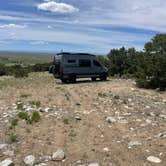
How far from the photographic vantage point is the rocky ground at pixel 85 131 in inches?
313

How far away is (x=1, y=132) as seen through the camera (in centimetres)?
1018

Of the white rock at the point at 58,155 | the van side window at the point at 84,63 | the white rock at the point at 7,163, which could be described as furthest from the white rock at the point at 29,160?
the van side window at the point at 84,63

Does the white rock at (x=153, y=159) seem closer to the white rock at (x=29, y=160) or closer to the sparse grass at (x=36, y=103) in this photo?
the white rock at (x=29, y=160)

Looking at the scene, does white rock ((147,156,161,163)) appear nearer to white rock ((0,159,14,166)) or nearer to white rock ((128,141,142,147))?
white rock ((128,141,142,147))

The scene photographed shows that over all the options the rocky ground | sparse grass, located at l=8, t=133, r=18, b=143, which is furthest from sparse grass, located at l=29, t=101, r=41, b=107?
sparse grass, located at l=8, t=133, r=18, b=143

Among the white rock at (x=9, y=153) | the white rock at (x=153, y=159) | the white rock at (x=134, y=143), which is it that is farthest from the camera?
the white rock at (x=134, y=143)

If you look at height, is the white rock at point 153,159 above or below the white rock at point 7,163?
above

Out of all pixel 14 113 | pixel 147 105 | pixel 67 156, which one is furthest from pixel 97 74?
pixel 67 156

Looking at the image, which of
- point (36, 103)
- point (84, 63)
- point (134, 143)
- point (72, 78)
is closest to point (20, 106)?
point (36, 103)

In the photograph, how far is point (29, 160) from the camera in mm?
7906

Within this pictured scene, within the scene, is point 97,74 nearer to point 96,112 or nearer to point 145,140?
point 96,112

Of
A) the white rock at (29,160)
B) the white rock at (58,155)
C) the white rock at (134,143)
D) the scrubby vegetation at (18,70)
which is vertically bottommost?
the scrubby vegetation at (18,70)

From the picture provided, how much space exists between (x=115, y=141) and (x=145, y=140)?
0.73 metres

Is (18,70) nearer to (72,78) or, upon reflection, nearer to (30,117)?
(72,78)
